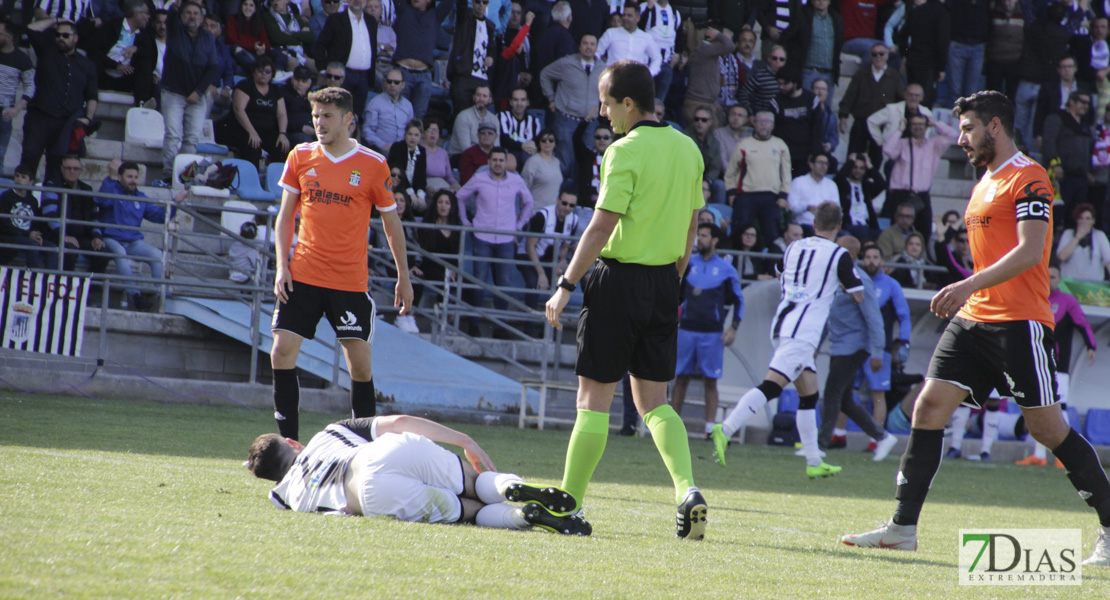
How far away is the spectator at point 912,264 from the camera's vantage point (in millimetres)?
15578

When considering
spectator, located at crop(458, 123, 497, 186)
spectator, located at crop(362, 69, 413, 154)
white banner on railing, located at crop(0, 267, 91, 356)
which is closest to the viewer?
white banner on railing, located at crop(0, 267, 91, 356)

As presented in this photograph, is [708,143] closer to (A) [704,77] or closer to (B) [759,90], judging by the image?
(A) [704,77]

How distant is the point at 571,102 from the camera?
1630 cm

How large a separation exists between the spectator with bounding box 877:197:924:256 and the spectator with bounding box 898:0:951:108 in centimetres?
346

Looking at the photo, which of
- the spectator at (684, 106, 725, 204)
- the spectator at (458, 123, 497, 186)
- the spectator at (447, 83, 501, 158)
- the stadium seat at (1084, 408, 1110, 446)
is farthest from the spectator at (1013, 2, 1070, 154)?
the spectator at (458, 123, 497, 186)

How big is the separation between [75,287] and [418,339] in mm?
3760

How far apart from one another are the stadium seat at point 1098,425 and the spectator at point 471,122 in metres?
8.20

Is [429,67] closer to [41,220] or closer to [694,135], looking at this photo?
[694,135]

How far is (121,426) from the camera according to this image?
9.03m

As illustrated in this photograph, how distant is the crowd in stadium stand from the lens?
14.6 meters

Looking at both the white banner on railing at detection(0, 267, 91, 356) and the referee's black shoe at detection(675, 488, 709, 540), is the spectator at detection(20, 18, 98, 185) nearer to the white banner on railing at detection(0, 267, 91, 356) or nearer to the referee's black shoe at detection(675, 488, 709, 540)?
the white banner on railing at detection(0, 267, 91, 356)

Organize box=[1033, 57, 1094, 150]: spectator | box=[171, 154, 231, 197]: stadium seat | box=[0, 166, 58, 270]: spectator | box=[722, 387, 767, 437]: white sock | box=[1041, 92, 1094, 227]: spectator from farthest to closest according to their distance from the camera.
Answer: box=[1033, 57, 1094, 150]: spectator, box=[1041, 92, 1094, 227]: spectator, box=[171, 154, 231, 197]: stadium seat, box=[0, 166, 58, 270]: spectator, box=[722, 387, 767, 437]: white sock

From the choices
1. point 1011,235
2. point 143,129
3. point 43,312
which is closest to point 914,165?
point 143,129

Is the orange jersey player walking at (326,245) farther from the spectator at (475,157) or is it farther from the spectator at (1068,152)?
the spectator at (1068,152)
